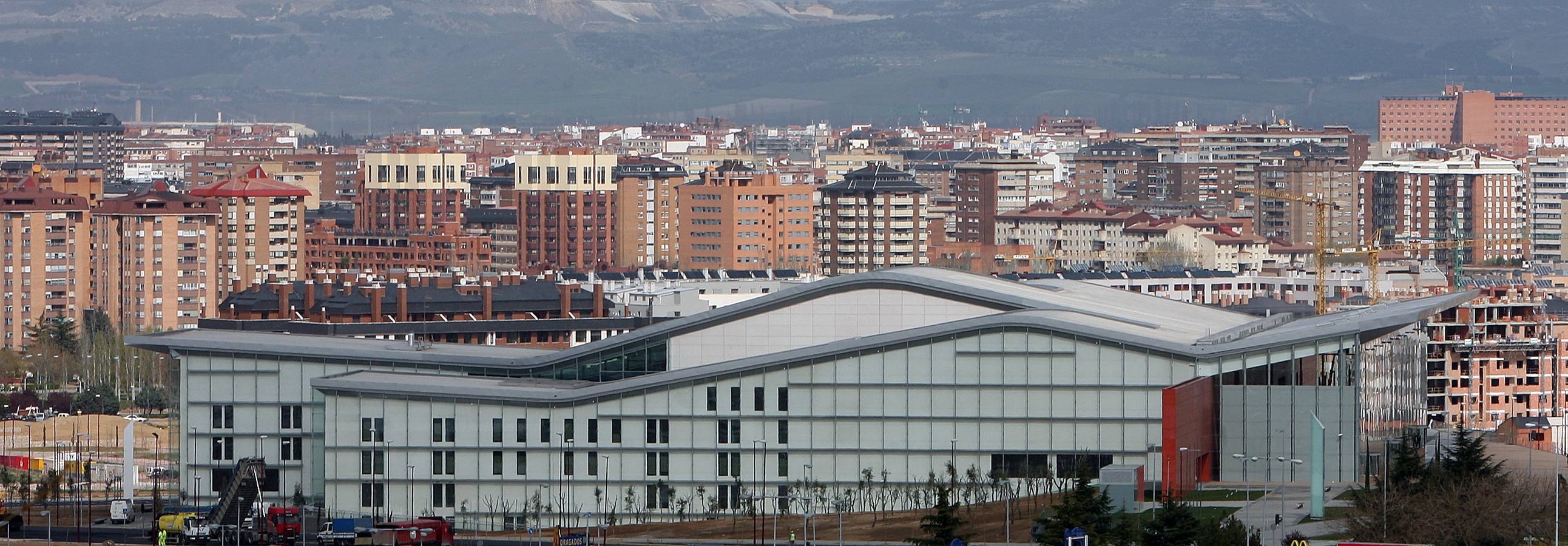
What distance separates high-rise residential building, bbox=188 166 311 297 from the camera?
429 feet

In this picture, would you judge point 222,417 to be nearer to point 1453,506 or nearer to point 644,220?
point 1453,506

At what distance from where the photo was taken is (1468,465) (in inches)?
1962

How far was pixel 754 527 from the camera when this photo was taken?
2069 inches

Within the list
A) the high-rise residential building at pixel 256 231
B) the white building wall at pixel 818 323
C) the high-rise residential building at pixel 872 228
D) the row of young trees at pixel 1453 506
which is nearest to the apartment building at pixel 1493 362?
the white building wall at pixel 818 323

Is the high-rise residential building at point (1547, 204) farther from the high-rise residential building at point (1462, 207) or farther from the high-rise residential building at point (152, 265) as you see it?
the high-rise residential building at point (152, 265)

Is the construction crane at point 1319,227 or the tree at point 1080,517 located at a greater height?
the construction crane at point 1319,227

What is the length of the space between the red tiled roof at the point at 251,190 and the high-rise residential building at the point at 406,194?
30331 millimetres

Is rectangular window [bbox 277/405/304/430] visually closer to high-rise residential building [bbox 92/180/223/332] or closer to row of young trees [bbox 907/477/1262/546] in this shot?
row of young trees [bbox 907/477/1262/546]

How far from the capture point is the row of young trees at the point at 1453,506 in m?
45.4

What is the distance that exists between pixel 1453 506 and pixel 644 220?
123 m

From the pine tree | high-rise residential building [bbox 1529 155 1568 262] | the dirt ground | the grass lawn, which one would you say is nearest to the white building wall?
the dirt ground

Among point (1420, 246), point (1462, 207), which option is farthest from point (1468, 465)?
point (1462, 207)

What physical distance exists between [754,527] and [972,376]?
22.4ft

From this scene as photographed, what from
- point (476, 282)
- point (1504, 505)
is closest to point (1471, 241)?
point (476, 282)
